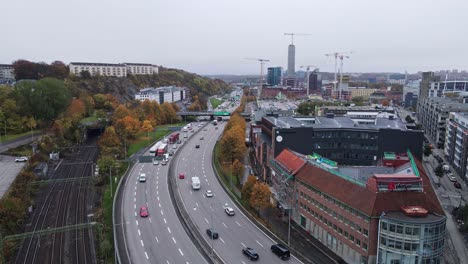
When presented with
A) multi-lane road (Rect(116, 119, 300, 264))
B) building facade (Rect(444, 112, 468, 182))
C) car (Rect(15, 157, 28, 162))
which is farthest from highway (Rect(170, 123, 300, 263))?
building facade (Rect(444, 112, 468, 182))

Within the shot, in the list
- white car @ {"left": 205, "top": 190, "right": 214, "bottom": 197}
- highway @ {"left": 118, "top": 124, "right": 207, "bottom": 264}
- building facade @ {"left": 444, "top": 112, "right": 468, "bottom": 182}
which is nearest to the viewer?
highway @ {"left": 118, "top": 124, "right": 207, "bottom": 264}

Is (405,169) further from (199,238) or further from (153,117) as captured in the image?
(153,117)

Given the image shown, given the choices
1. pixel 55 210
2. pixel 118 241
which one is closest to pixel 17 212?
pixel 55 210

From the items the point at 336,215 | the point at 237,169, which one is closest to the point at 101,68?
the point at 237,169

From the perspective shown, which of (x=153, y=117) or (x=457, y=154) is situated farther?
(x=153, y=117)

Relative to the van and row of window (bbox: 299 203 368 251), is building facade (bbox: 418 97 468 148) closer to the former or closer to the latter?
row of window (bbox: 299 203 368 251)

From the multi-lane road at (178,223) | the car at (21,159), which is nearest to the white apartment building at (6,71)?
the car at (21,159)

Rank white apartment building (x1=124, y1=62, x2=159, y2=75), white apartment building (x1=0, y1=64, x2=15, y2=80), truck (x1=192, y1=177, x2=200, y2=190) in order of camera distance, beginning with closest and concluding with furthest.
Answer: truck (x1=192, y1=177, x2=200, y2=190)
white apartment building (x1=0, y1=64, x2=15, y2=80)
white apartment building (x1=124, y1=62, x2=159, y2=75)
